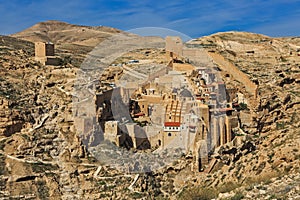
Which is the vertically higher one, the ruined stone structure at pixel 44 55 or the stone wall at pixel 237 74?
the ruined stone structure at pixel 44 55

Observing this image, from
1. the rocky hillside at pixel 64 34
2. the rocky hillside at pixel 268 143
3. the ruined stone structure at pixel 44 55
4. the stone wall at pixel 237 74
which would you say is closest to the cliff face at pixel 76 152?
the rocky hillside at pixel 268 143

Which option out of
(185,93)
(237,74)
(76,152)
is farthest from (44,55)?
(237,74)

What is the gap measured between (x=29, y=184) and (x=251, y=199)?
34.0ft

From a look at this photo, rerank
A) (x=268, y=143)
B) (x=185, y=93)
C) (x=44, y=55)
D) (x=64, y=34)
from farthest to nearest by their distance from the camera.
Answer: (x=64, y=34), (x=44, y=55), (x=185, y=93), (x=268, y=143)

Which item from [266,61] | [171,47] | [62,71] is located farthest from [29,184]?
[266,61]

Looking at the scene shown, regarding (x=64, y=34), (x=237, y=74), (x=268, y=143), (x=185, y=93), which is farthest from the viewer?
(x=64, y=34)

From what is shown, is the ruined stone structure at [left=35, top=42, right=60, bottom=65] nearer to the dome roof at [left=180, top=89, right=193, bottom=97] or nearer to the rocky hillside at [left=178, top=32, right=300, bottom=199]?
the dome roof at [left=180, top=89, right=193, bottom=97]

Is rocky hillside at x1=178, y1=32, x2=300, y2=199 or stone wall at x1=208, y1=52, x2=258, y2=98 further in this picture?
stone wall at x1=208, y1=52, x2=258, y2=98

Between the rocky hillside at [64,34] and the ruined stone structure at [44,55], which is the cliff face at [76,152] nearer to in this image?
the ruined stone structure at [44,55]

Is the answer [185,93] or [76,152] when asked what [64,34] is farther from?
[76,152]

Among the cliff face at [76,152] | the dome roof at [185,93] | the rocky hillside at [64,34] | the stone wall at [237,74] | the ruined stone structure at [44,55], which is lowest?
the cliff face at [76,152]

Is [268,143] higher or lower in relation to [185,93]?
lower

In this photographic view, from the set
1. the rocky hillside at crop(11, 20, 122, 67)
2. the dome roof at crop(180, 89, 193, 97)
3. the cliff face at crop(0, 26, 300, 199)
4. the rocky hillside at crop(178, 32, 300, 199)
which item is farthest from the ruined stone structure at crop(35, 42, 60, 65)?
the rocky hillside at crop(11, 20, 122, 67)

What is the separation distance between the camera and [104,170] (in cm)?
2017
